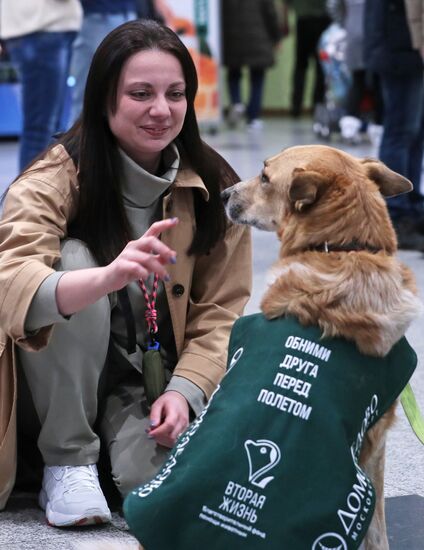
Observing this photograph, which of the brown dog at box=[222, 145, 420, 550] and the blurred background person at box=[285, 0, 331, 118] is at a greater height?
the brown dog at box=[222, 145, 420, 550]

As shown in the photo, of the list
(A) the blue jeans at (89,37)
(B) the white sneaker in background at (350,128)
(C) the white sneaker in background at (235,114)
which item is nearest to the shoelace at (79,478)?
(A) the blue jeans at (89,37)

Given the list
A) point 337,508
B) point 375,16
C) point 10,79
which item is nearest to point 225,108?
point 10,79

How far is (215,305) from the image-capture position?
242 centimetres

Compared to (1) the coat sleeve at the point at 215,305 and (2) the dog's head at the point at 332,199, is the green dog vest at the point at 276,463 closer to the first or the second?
(2) the dog's head at the point at 332,199

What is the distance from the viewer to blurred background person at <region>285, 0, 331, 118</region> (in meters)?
10.9

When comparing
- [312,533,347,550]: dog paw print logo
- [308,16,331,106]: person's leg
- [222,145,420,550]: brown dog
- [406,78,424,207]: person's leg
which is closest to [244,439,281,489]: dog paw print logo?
[312,533,347,550]: dog paw print logo

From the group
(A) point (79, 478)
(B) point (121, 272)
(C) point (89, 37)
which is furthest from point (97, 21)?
(B) point (121, 272)

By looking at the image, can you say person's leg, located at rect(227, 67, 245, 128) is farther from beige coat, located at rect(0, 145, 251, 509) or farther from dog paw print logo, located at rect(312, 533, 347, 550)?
dog paw print logo, located at rect(312, 533, 347, 550)

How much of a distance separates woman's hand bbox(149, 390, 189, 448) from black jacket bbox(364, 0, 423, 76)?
9.32ft

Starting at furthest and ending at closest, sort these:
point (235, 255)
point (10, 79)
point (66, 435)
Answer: point (10, 79) < point (235, 255) < point (66, 435)

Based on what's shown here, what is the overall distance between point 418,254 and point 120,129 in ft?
9.14

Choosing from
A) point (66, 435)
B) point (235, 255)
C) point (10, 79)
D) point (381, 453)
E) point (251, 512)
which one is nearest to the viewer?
point (251, 512)

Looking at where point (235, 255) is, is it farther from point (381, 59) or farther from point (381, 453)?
point (381, 59)

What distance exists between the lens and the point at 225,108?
13.3 meters
